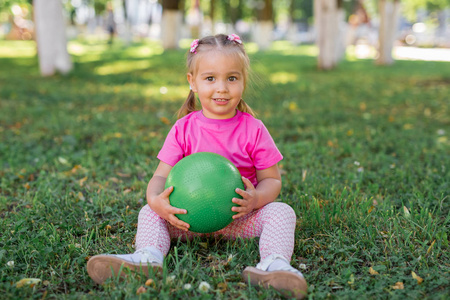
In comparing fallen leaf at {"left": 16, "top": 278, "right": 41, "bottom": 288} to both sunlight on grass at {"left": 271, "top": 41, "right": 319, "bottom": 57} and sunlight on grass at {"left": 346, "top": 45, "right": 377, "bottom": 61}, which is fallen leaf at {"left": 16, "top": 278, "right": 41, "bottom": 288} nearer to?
sunlight on grass at {"left": 346, "top": 45, "right": 377, "bottom": 61}

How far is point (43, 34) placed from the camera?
11516 millimetres

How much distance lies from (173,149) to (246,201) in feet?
2.19

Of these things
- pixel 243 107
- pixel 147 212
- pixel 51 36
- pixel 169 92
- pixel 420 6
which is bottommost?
pixel 169 92

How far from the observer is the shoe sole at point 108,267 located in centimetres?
247

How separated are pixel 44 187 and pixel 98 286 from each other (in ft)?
6.03

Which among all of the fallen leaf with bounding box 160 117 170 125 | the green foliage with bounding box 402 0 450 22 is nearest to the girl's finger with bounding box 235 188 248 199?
the fallen leaf with bounding box 160 117 170 125

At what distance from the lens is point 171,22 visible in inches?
824

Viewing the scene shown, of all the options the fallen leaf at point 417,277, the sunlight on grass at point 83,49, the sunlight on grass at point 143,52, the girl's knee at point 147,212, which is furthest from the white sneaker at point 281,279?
the sunlight on grass at point 83,49

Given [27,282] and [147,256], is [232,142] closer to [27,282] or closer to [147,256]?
[147,256]

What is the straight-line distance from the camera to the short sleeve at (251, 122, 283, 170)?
9.70 feet

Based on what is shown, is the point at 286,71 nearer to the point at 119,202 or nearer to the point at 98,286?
the point at 119,202

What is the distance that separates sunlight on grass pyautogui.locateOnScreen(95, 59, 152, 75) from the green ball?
439 inches

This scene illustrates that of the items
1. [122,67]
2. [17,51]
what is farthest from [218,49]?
[17,51]

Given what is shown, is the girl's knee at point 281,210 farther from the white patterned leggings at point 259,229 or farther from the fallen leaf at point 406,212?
the fallen leaf at point 406,212
